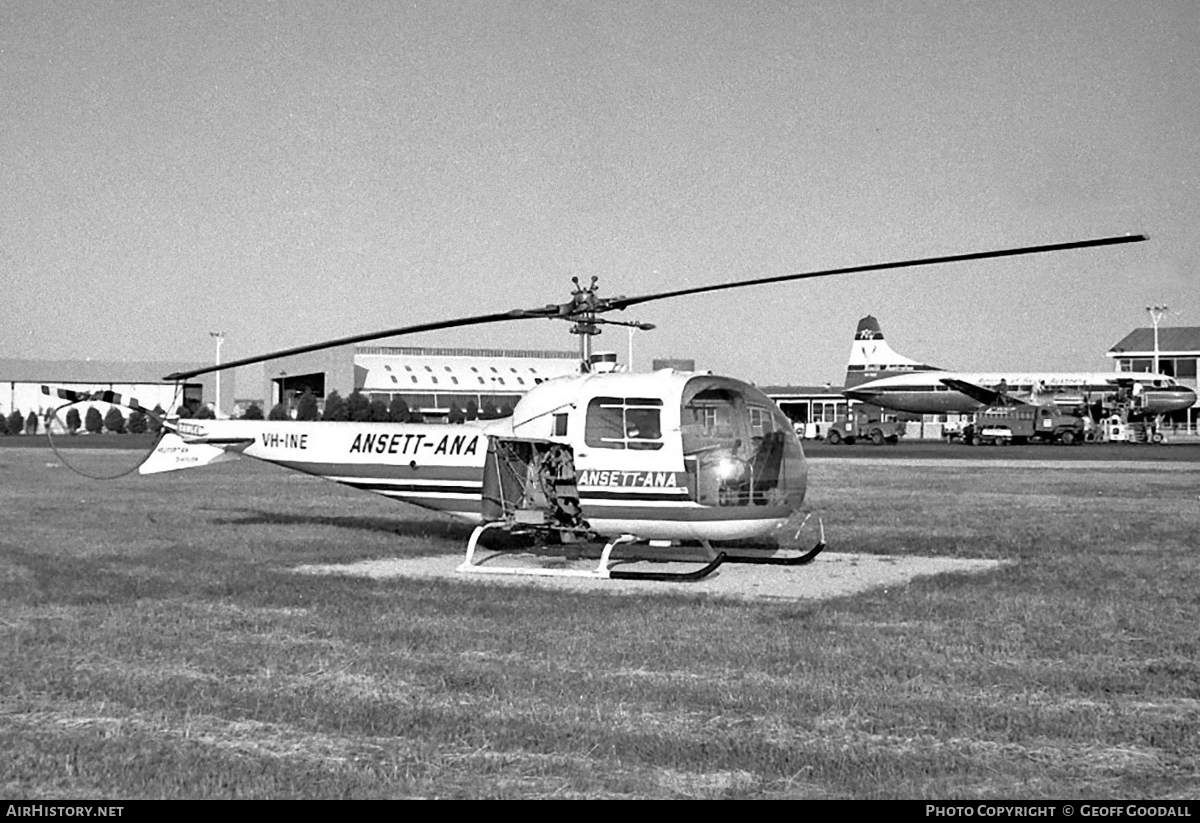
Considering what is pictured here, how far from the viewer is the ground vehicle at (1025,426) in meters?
72.4

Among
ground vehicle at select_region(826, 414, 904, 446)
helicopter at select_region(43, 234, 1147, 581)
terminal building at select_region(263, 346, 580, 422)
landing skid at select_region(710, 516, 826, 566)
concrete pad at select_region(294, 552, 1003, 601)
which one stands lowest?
concrete pad at select_region(294, 552, 1003, 601)

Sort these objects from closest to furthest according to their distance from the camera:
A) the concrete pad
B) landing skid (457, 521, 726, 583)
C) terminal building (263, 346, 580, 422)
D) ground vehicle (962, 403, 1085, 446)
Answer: the concrete pad, landing skid (457, 521, 726, 583), ground vehicle (962, 403, 1085, 446), terminal building (263, 346, 580, 422)

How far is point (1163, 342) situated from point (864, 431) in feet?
158

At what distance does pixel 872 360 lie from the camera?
297 feet

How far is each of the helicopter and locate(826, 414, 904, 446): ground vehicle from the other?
62337mm

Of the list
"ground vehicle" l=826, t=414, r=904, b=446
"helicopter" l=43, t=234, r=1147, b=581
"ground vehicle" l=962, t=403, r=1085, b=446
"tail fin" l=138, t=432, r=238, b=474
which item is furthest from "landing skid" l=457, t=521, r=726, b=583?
"ground vehicle" l=826, t=414, r=904, b=446

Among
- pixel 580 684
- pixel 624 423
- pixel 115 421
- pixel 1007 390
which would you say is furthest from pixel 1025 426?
pixel 580 684

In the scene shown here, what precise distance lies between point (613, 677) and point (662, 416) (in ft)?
19.1

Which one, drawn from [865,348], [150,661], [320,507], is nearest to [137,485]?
[320,507]

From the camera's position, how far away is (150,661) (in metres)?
9.23

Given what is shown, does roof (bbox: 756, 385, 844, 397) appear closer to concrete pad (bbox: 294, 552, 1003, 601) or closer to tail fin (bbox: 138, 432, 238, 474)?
tail fin (bbox: 138, 432, 238, 474)

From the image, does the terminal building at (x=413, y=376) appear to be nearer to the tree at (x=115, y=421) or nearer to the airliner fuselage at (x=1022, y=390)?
the tree at (x=115, y=421)

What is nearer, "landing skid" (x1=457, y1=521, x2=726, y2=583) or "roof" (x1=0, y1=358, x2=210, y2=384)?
"landing skid" (x1=457, y1=521, x2=726, y2=583)

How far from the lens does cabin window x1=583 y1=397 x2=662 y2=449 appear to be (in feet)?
47.0
